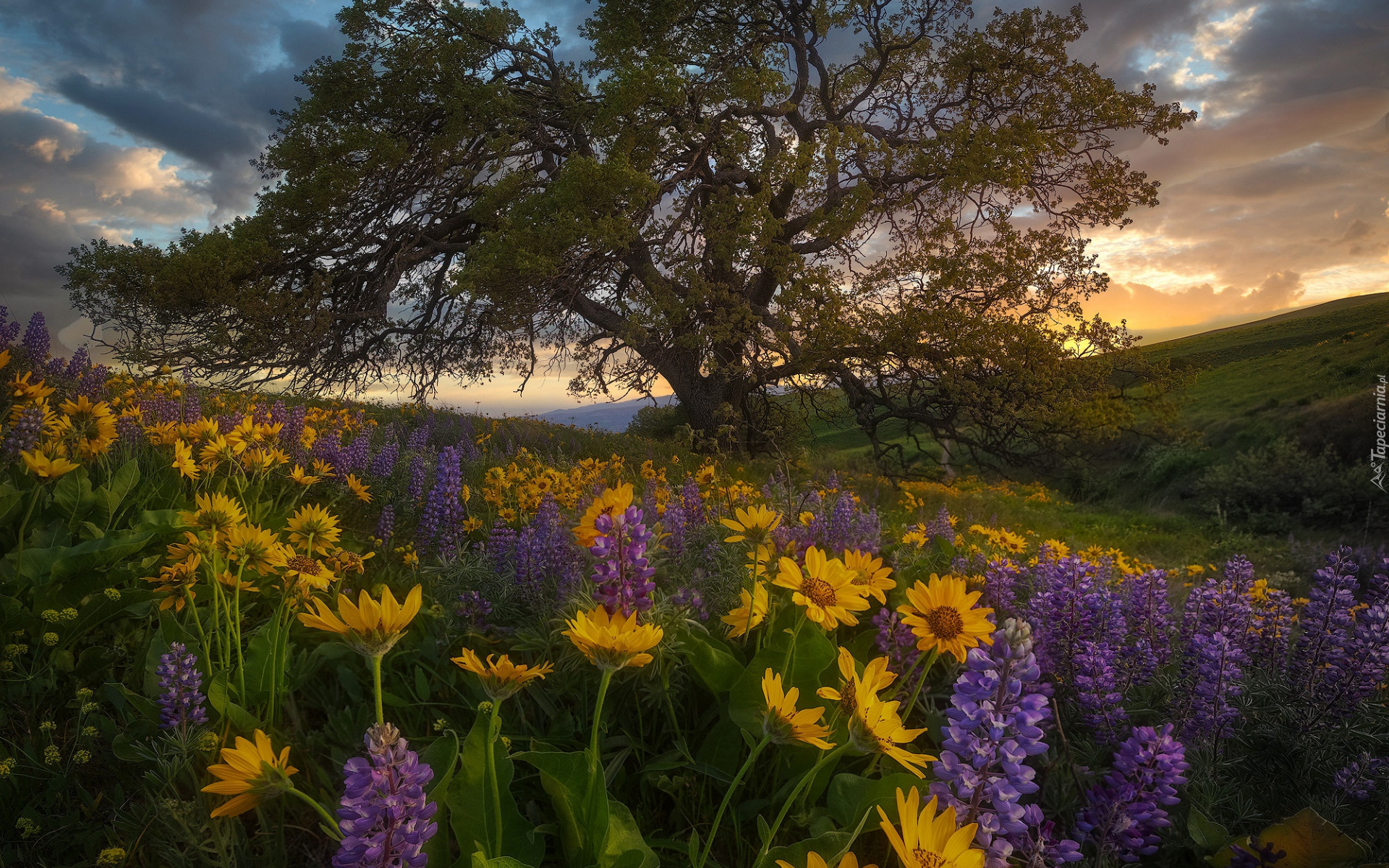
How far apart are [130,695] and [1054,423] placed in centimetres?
1109

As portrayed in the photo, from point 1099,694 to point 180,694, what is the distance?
2.37m

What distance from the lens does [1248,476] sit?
55.7ft

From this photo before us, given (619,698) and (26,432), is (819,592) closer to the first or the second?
(619,698)

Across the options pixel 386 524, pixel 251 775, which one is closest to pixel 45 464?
pixel 386 524

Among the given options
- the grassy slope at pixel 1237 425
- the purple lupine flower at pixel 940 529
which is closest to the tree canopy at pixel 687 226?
the grassy slope at pixel 1237 425

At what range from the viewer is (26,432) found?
106 inches

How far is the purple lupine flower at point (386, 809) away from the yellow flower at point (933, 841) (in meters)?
0.62

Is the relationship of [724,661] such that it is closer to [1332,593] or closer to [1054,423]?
[1332,593]

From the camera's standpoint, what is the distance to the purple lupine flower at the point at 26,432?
8.82 ft

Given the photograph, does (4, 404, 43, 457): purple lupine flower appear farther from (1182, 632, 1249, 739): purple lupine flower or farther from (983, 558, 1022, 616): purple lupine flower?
(1182, 632, 1249, 739): purple lupine flower

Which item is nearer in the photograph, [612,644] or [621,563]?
[612,644]

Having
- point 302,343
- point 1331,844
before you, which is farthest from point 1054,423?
point 302,343

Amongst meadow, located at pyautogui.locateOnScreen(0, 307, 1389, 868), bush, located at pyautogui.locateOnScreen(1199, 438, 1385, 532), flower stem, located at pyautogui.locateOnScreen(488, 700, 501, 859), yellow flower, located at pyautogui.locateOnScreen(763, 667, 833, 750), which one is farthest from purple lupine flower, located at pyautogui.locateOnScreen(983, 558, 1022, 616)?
bush, located at pyautogui.locateOnScreen(1199, 438, 1385, 532)

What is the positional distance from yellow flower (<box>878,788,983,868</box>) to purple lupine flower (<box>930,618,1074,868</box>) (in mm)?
77
